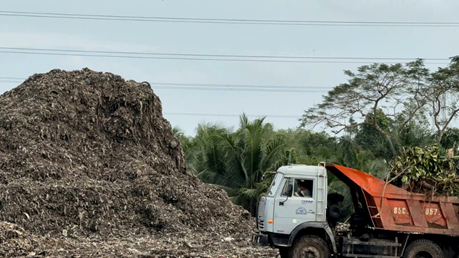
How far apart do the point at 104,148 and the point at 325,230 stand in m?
11.2

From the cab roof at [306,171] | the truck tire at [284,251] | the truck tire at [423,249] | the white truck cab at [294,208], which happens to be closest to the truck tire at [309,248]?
the white truck cab at [294,208]

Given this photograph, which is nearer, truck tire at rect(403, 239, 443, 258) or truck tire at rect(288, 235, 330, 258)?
truck tire at rect(288, 235, 330, 258)

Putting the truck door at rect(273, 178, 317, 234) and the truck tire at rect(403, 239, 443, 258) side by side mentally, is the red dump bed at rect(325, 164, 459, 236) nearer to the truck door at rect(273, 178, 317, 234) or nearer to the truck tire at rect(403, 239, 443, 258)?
the truck tire at rect(403, 239, 443, 258)

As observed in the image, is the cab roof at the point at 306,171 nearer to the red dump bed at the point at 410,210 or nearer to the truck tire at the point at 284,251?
the red dump bed at the point at 410,210

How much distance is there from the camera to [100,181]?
70.8 ft

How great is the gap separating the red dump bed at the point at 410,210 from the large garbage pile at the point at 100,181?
4084 millimetres

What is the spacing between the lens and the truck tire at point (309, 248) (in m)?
14.0

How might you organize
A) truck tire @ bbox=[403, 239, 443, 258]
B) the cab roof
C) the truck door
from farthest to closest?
truck tire @ bbox=[403, 239, 443, 258] → the cab roof → the truck door

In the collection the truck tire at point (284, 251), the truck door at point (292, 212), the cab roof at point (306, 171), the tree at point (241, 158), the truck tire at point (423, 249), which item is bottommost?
the truck tire at point (284, 251)

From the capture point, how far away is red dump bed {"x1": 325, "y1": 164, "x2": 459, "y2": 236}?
1419cm

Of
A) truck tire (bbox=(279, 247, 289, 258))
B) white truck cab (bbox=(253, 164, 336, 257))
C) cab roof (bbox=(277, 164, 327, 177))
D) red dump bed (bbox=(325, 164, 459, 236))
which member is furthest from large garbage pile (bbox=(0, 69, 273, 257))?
red dump bed (bbox=(325, 164, 459, 236))

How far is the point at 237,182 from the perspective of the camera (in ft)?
98.1

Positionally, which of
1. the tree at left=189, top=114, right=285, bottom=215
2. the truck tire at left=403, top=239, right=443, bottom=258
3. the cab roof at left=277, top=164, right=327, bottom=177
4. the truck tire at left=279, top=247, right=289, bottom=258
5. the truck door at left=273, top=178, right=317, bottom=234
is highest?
the tree at left=189, top=114, right=285, bottom=215

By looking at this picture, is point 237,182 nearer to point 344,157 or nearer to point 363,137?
point 344,157
